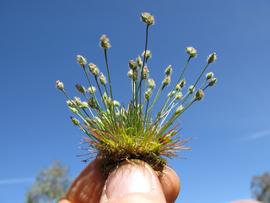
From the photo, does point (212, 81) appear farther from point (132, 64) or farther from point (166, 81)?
point (132, 64)

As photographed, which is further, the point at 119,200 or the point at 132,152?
the point at 132,152

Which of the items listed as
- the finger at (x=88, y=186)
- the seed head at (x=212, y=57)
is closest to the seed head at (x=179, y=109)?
the seed head at (x=212, y=57)

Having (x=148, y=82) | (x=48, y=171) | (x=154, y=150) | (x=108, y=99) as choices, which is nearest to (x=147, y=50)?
(x=148, y=82)

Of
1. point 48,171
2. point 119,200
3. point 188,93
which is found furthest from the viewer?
point 48,171

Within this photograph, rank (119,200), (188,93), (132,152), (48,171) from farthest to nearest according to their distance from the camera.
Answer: (48,171)
(188,93)
(132,152)
(119,200)

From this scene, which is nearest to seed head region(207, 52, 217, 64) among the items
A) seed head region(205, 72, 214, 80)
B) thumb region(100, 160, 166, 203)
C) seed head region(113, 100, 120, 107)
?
seed head region(205, 72, 214, 80)

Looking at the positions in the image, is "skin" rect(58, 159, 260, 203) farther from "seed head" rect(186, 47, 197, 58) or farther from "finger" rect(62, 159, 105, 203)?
"seed head" rect(186, 47, 197, 58)

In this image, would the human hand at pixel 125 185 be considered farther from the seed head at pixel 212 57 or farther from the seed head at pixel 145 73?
the seed head at pixel 212 57

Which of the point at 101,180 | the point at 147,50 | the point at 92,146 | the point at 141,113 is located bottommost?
the point at 101,180

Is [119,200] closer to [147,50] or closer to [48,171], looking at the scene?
[147,50]
